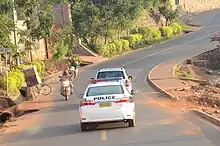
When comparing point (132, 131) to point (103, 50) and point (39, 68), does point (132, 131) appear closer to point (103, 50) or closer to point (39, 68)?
point (39, 68)

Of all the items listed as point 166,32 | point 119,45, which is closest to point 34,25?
point 119,45

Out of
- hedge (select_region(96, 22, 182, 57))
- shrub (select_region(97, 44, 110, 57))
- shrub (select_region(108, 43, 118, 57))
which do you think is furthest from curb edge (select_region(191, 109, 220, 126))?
shrub (select_region(108, 43, 118, 57))

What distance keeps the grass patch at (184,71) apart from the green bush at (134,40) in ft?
72.2

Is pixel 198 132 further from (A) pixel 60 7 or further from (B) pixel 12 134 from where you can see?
(A) pixel 60 7

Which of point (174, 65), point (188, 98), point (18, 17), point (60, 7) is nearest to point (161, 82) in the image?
point (188, 98)

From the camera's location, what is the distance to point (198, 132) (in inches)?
629

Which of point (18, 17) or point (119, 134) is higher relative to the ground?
point (18, 17)

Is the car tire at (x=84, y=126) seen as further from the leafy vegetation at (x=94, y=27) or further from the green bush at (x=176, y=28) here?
the green bush at (x=176, y=28)

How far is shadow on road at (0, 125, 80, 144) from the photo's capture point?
1744 cm

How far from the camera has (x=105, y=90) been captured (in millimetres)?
18031

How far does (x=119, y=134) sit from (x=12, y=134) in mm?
4141

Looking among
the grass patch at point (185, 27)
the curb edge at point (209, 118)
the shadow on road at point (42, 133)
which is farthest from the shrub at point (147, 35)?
the shadow on road at point (42, 133)

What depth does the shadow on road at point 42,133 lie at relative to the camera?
1744 centimetres

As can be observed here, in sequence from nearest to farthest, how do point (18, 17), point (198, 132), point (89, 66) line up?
1. point (198, 132)
2. point (18, 17)
3. point (89, 66)
